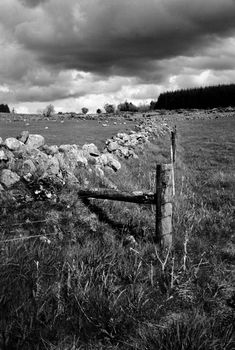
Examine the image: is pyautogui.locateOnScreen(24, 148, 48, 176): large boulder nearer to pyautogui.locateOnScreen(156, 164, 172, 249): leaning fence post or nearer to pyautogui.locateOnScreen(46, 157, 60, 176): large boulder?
pyautogui.locateOnScreen(46, 157, 60, 176): large boulder

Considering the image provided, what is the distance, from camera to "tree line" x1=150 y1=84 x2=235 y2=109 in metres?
125

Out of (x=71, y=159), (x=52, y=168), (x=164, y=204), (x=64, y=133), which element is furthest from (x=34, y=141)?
(x=64, y=133)

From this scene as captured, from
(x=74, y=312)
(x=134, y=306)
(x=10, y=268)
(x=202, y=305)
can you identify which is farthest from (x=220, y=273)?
(x=10, y=268)

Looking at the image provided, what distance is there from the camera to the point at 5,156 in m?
6.77

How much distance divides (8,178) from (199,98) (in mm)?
133652

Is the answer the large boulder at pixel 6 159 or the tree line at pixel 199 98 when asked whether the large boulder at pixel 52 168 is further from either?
A: the tree line at pixel 199 98

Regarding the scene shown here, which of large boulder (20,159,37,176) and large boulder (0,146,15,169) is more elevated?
large boulder (0,146,15,169)

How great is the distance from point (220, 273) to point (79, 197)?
106 inches

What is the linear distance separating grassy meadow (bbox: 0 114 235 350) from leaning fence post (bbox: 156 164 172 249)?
0.58 feet

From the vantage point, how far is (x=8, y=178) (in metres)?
5.86

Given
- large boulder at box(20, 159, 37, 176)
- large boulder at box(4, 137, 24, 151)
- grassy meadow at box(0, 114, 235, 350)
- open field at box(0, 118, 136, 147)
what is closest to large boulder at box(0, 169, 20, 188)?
large boulder at box(20, 159, 37, 176)

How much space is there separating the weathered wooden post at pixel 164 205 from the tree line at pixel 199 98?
125814 millimetres

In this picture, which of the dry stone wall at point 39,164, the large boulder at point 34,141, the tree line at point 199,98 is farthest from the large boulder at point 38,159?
the tree line at point 199,98

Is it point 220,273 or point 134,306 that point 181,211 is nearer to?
point 220,273
